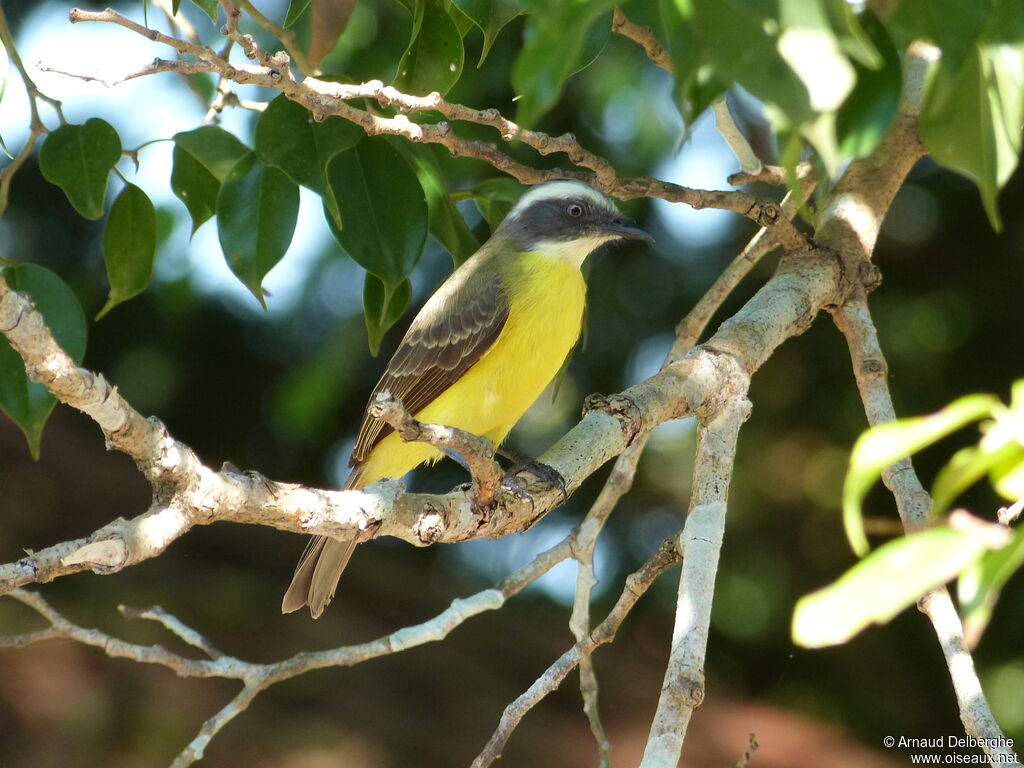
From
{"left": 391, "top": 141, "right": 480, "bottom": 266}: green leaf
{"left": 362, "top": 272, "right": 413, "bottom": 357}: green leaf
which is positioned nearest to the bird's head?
{"left": 391, "top": 141, "right": 480, "bottom": 266}: green leaf

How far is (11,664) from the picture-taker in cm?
402

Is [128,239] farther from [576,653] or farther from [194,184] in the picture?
[576,653]

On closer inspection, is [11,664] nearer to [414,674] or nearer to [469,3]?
[414,674]

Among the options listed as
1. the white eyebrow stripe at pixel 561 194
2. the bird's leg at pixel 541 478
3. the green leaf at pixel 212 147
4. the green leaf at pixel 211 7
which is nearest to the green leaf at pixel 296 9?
the green leaf at pixel 211 7

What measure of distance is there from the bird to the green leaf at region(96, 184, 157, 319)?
991mm

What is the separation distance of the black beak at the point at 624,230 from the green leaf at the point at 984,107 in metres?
2.72

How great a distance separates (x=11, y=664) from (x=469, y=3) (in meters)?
3.07

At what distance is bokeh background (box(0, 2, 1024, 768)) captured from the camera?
402 centimetres

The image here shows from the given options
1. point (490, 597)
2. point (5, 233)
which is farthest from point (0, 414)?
point (490, 597)

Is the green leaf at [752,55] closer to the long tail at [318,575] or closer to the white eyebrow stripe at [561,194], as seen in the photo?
the long tail at [318,575]

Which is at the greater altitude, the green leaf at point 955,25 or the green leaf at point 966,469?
the green leaf at point 955,25

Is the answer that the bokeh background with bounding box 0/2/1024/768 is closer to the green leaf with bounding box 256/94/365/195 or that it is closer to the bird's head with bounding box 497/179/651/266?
the bird's head with bounding box 497/179/651/266

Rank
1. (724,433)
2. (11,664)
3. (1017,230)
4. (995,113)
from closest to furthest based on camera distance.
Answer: (995,113) < (724,433) < (11,664) < (1017,230)

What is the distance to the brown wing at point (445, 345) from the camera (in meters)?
3.69
